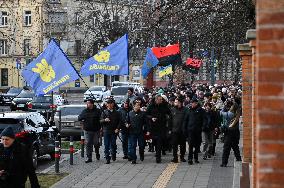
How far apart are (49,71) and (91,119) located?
1942 millimetres

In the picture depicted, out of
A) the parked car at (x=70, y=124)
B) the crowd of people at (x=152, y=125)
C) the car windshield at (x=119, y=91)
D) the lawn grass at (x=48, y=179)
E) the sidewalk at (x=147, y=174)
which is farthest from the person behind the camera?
the car windshield at (x=119, y=91)

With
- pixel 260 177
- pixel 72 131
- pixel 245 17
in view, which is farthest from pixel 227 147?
pixel 260 177

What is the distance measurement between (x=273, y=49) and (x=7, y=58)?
243 feet

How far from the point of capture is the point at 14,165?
9.61 m

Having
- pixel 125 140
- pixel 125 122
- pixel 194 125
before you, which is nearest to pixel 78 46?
pixel 125 140

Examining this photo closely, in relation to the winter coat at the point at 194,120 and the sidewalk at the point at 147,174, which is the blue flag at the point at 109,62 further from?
the winter coat at the point at 194,120

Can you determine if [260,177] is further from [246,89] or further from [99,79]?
[99,79]

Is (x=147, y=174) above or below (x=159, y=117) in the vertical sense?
below

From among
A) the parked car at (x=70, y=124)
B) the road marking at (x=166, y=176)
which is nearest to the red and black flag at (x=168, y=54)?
the parked car at (x=70, y=124)

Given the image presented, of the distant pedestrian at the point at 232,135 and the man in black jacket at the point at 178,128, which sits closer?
the distant pedestrian at the point at 232,135

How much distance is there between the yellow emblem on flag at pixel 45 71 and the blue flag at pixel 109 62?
→ 4.54 metres

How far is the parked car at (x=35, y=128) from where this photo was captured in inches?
690

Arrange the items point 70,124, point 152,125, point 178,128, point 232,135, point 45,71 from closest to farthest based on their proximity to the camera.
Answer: point 232,135 → point 45,71 → point 178,128 → point 152,125 → point 70,124

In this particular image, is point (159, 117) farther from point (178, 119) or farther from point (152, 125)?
point (178, 119)
